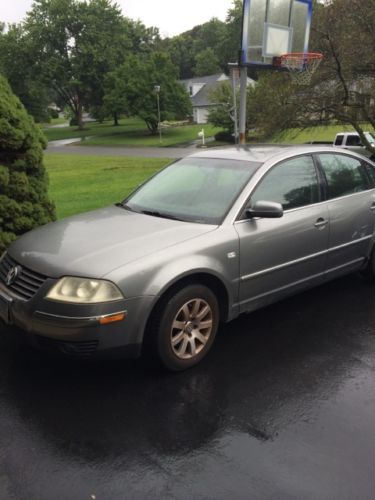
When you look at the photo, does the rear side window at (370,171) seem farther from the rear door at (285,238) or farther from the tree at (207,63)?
the tree at (207,63)

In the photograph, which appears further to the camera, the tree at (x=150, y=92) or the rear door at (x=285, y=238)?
the tree at (x=150, y=92)

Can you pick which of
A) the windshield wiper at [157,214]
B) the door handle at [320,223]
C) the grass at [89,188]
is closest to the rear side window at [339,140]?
the grass at [89,188]

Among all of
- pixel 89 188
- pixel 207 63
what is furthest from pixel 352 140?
pixel 207 63

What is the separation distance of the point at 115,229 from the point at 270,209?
1216 mm

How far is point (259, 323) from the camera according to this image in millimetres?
4375

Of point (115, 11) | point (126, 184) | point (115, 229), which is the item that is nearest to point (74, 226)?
point (115, 229)

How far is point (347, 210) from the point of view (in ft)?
15.3

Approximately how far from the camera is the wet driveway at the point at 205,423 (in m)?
2.46

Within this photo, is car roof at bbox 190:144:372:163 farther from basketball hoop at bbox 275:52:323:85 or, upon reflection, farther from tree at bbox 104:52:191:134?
tree at bbox 104:52:191:134

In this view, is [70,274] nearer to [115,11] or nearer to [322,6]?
[322,6]

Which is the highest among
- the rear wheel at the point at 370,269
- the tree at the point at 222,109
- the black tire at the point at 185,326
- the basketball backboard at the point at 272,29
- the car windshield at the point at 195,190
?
the basketball backboard at the point at 272,29

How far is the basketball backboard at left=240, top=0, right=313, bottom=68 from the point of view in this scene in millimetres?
7824

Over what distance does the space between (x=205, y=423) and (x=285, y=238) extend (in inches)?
69.0

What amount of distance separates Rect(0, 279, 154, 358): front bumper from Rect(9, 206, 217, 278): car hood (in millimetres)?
220
